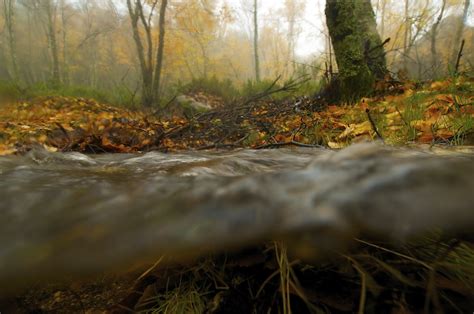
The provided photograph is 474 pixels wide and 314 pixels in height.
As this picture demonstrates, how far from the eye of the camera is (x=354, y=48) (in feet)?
11.2

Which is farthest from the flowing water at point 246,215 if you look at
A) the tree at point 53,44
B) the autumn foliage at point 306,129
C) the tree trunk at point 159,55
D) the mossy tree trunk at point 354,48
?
the tree at point 53,44

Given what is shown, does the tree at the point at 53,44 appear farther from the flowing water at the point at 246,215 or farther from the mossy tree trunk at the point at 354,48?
the flowing water at the point at 246,215

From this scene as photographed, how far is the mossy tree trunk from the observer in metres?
3.29

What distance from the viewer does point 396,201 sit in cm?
45

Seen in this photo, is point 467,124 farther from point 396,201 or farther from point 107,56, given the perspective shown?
point 107,56

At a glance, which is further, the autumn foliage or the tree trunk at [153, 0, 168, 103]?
the tree trunk at [153, 0, 168, 103]

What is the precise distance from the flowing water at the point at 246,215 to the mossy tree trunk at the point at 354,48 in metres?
2.94

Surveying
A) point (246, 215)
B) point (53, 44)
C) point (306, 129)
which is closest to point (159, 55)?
point (306, 129)

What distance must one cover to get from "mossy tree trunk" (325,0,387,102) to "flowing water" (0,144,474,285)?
2939mm

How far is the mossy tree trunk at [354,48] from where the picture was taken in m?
3.29

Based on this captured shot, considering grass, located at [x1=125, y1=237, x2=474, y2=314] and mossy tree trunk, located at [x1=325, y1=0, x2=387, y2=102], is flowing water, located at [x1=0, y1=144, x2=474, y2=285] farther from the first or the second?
mossy tree trunk, located at [x1=325, y1=0, x2=387, y2=102]

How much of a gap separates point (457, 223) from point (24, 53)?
30822 millimetres

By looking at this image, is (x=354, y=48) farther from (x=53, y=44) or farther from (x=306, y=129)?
(x=53, y=44)

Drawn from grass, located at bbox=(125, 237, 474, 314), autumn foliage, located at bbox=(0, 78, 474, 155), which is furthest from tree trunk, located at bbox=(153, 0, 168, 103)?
grass, located at bbox=(125, 237, 474, 314)
